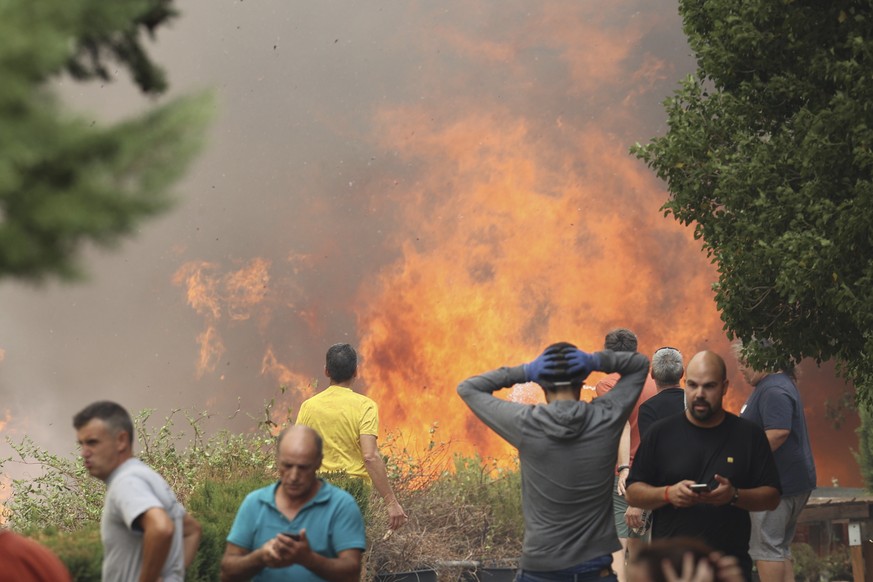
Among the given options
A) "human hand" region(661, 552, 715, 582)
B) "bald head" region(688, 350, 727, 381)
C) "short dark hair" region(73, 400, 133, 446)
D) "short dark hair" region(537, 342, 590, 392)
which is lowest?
"human hand" region(661, 552, 715, 582)

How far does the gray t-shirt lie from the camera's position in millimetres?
4547

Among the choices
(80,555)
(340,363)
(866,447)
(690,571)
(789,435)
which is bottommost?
(690,571)

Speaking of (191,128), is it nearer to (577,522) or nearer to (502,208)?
(577,522)

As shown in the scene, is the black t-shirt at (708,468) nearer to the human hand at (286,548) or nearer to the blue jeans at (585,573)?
the blue jeans at (585,573)

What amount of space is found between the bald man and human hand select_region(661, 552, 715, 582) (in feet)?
6.99

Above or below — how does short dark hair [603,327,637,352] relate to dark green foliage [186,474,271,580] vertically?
above

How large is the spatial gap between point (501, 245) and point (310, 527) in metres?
17.6

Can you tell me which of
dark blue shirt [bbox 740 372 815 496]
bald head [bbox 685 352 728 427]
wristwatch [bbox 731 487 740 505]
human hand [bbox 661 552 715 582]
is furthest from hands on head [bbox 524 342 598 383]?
dark blue shirt [bbox 740 372 815 496]

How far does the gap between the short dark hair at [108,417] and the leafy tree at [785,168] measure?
597cm

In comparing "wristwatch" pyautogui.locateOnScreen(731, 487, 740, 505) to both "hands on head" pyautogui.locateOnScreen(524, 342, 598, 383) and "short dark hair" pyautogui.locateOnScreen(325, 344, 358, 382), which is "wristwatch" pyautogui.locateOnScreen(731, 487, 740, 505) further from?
"short dark hair" pyautogui.locateOnScreen(325, 344, 358, 382)

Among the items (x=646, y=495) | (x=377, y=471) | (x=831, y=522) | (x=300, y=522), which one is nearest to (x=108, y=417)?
(x=300, y=522)

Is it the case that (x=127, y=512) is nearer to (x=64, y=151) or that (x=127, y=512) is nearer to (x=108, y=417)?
(x=108, y=417)

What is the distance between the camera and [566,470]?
17.0 ft

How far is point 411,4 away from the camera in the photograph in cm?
2277
